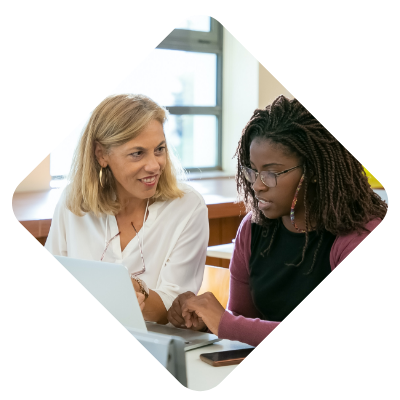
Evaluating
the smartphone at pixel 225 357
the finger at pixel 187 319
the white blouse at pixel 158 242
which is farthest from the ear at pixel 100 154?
the smartphone at pixel 225 357

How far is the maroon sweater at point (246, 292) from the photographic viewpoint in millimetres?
1029

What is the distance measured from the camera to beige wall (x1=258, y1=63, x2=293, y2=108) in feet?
3.59

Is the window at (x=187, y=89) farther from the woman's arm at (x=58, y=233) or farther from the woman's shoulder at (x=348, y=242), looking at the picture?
the woman's shoulder at (x=348, y=242)

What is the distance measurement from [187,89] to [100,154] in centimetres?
22

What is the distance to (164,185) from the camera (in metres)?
1.29

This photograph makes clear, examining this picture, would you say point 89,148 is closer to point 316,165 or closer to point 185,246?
point 185,246

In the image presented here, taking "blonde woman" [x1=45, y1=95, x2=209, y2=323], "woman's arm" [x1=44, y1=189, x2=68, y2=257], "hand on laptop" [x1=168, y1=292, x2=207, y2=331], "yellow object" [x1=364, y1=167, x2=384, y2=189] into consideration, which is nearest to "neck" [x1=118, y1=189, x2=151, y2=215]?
"blonde woman" [x1=45, y1=95, x2=209, y2=323]

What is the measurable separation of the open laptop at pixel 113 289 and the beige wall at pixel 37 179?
6.3 inches

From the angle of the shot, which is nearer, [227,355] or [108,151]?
[227,355]

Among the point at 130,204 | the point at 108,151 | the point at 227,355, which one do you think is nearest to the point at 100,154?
the point at 108,151

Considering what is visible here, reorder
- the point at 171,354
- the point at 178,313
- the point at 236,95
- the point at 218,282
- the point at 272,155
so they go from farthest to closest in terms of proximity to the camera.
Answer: the point at 218,282
the point at 236,95
the point at 178,313
the point at 272,155
the point at 171,354

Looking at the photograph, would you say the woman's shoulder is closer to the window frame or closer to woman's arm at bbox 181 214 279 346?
woman's arm at bbox 181 214 279 346

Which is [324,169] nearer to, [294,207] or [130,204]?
[294,207]

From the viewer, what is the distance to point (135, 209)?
1.28 meters
